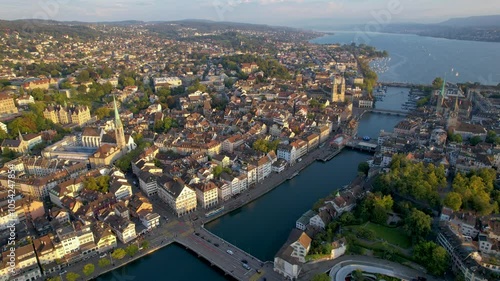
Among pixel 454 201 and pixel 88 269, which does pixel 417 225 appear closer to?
pixel 454 201

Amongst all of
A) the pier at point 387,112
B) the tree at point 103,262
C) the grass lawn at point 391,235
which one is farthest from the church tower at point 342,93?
the tree at point 103,262

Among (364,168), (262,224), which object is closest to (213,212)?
(262,224)

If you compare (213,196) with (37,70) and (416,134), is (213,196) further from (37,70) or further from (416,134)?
(37,70)

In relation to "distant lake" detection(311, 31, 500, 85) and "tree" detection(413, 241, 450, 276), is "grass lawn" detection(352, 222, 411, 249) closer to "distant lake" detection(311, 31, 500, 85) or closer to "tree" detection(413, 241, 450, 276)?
"tree" detection(413, 241, 450, 276)

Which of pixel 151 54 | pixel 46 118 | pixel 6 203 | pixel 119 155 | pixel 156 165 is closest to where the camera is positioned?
pixel 6 203

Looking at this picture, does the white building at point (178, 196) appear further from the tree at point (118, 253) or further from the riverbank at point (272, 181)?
the tree at point (118, 253)

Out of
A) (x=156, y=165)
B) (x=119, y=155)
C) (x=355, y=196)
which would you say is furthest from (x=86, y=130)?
(x=355, y=196)

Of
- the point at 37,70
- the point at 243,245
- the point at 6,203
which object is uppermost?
the point at 37,70
